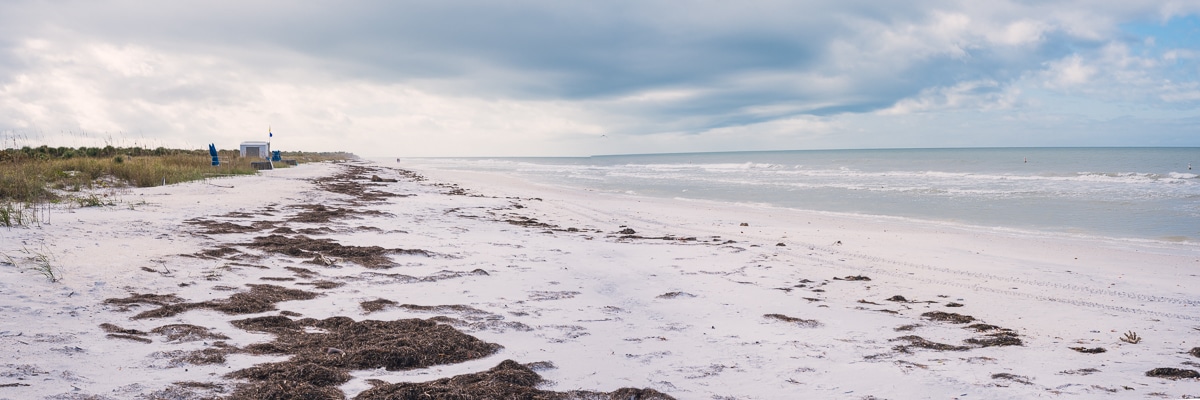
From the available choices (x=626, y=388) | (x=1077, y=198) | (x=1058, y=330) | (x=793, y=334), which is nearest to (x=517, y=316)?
(x=626, y=388)

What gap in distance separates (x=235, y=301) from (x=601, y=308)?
296 cm

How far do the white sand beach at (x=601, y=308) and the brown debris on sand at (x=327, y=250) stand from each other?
4cm

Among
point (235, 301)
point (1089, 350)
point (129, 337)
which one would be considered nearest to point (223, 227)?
point (235, 301)

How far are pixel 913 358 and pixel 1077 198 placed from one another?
68.2 feet

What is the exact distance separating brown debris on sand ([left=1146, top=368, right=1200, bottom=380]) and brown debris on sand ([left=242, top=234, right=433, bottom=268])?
21.5ft

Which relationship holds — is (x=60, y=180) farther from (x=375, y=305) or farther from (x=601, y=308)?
(x=601, y=308)

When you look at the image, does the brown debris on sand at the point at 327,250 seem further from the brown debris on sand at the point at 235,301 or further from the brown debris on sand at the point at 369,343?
the brown debris on sand at the point at 369,343

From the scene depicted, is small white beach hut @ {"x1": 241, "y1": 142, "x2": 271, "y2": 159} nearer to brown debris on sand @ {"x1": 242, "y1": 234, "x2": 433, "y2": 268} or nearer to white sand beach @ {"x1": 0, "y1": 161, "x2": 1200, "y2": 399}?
white sand beach @ {"x1": 0, "y1": 161, "x2": 1200, "y2": 399}

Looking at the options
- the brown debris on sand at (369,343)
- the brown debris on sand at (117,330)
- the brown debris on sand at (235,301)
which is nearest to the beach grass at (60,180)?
the brown debris on sand at (235,301)

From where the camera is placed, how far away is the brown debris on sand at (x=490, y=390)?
3.30 metres

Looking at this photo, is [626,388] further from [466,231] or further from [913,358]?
[466,231]

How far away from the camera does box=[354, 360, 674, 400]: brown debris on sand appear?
3303mm

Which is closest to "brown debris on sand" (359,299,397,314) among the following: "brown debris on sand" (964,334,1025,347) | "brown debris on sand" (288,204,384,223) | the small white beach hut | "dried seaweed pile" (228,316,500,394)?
"dried seaweed pile" (228,316,500,394)

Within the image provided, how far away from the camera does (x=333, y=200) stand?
48.6 feet
